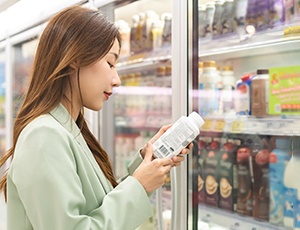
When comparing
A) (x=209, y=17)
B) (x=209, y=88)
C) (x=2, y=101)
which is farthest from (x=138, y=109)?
(x=2, y=101)

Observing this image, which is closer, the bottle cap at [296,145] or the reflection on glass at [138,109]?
the bottle cap at [296,145]

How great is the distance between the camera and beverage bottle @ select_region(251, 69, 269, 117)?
159cm

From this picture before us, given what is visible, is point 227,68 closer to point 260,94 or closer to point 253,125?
point 260,94

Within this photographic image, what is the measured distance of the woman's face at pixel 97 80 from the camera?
3.61 feet

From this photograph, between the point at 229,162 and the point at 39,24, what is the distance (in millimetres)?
1491

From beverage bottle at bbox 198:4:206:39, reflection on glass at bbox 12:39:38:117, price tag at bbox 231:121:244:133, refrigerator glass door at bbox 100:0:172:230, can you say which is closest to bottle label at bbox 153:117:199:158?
price tag at bbox 231:121:244:133

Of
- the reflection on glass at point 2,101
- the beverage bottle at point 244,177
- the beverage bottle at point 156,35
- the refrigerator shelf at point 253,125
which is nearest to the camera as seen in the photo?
the refrigerator shelf at point 253,125

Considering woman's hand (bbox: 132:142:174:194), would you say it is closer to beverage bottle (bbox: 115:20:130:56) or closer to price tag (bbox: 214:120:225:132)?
price tag (bbox: 214:120:225:132)

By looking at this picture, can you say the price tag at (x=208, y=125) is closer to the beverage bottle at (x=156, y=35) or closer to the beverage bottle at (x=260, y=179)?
the beverage bottle at (x=260, y=179)

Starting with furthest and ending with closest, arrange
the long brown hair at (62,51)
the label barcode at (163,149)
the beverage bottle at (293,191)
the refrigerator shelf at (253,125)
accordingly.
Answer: the beverage bottle at (293,191) < the refrigerator shelf at (253,125) < the label barcode at (163,149) < the long brown hair at (62,51)

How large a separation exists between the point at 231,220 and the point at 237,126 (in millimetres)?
379

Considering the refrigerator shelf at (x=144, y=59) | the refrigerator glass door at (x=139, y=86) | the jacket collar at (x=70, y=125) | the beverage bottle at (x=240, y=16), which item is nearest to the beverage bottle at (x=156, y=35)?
the refrigerator glass door at (x=139, y=86)

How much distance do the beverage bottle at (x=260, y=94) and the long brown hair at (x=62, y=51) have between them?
715 mm

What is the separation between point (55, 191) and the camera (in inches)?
37.8
